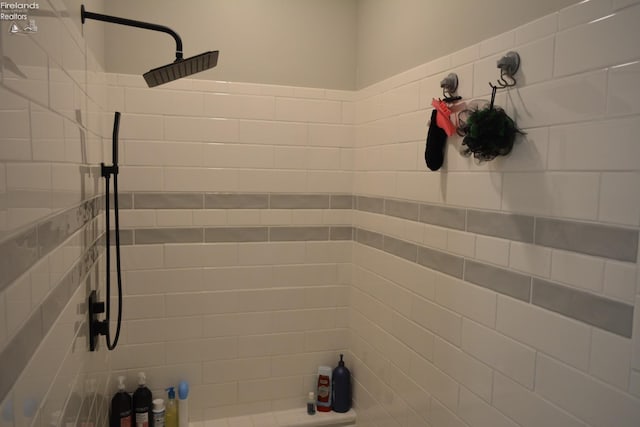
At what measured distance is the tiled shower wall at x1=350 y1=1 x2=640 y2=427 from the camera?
40.3 inches

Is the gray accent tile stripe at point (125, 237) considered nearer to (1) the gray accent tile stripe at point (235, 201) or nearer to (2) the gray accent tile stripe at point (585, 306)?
(1) the gray accent tile stripe at point (235, 201)

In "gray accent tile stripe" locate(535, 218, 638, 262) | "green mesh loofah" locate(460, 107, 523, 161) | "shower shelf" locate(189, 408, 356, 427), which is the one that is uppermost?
"green mesh loofah" locate(460, 107, 523, 161)

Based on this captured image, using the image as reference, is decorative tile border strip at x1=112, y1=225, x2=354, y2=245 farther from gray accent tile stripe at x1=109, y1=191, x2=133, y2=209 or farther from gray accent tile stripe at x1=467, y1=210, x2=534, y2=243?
gray accent tile stripe at x1=467, y1=210, x2=534, y2=243

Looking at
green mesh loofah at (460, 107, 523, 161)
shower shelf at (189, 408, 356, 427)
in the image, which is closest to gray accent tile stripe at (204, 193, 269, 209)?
shower shelf at (189, 408, 356, 427)

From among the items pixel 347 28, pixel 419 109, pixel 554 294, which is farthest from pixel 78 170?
pixel 347 28

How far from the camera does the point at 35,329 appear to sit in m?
0.85

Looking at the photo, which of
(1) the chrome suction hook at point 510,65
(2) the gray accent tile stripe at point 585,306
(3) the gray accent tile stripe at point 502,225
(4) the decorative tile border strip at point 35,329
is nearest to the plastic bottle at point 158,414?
(4) the decorative tile border strip at point 35,329

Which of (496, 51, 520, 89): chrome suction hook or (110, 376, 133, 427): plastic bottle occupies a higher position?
(496, 51, 520, 89): chrome suction hook

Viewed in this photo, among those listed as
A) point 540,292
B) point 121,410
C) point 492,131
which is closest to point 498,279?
point 540,292

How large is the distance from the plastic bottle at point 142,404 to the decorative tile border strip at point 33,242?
1.19m

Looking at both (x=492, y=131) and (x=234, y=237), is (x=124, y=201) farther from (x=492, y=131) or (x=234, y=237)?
(x=492, y=131)

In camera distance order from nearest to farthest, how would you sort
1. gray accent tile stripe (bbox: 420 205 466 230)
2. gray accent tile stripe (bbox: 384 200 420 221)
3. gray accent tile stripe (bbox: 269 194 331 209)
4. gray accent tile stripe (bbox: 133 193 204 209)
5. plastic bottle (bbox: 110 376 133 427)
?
gray accent tile stripe (bbox: 420 205 466 230) < gray accent tile stripe (bbox: 384 200 420 221) < plastic bottle (bbox: 110 376 133 427) < gray accent tile stripe (bbox: 133 193 204 209) < gray accent tile stripe (bbox: 269 194 331 209)

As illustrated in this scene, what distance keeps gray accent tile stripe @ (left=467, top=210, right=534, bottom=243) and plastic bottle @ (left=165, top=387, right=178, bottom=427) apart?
5.64 feet

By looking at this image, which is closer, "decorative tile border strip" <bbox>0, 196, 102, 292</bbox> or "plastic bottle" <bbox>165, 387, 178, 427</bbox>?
"decorative tile border strip" <bbox>0, 196, 102, 292</bbox>
